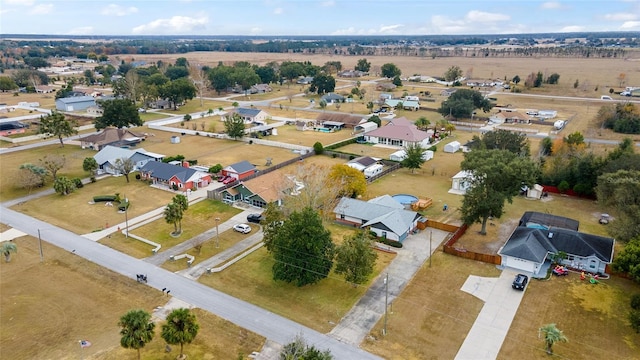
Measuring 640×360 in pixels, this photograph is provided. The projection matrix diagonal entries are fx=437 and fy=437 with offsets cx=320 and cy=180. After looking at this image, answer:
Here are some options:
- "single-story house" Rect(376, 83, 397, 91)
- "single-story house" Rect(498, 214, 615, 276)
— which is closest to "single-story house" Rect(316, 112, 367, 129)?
"single-story house" Rect(376, 83, 397, 91)

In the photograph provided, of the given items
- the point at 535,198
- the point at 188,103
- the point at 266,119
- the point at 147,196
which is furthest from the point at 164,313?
the point at 188,103

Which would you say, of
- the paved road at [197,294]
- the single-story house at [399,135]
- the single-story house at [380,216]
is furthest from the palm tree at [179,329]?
the single-story house at [399,135]

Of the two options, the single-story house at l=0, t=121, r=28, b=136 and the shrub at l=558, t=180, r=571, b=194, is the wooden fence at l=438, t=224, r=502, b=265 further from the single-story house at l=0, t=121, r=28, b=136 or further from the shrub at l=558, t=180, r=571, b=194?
the single-story house at l=0, t=121, r=28, b=136

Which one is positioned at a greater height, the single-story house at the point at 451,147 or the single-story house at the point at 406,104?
the single-story house at the point at 406,104

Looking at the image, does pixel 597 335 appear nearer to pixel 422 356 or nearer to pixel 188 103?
pixel 422 356

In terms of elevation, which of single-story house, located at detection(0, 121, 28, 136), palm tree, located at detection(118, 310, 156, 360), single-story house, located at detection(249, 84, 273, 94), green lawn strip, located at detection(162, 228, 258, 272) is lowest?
green lawn strip, located at detection(162, 228, 258, 272)

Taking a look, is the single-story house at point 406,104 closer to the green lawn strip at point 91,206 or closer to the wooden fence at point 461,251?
the wooden fence at point 461,251

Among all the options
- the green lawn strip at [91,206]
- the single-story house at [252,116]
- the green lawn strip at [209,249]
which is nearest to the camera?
the green lawn strip at [209,249]
